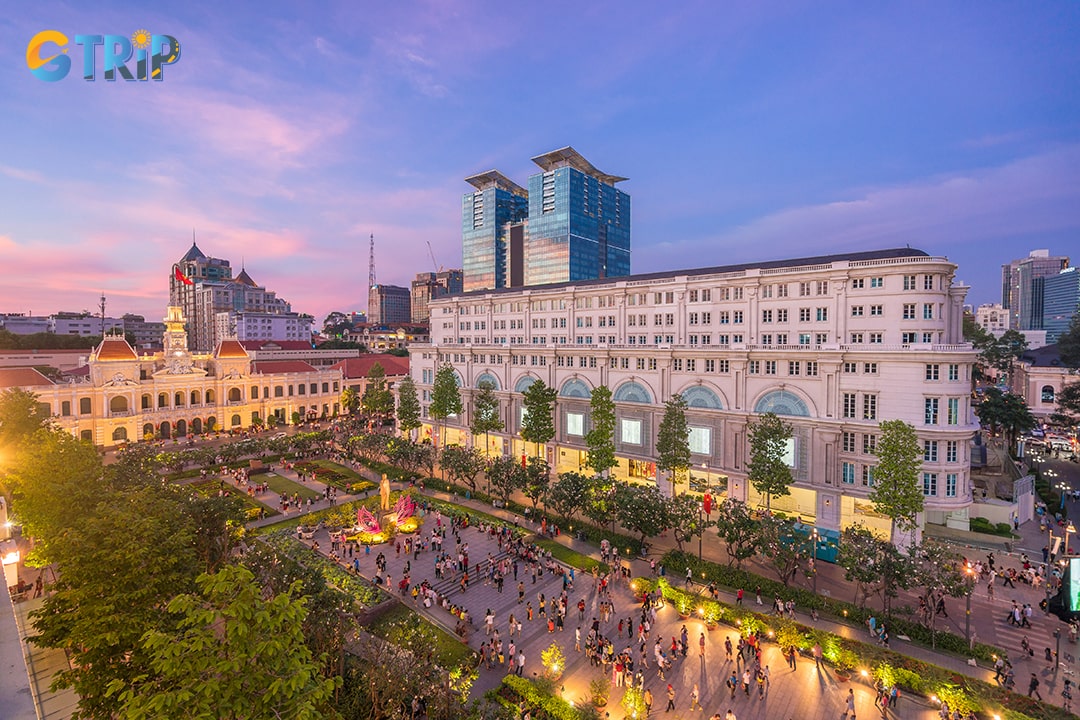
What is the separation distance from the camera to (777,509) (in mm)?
49094

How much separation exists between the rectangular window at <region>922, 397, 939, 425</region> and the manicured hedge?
58.8ft

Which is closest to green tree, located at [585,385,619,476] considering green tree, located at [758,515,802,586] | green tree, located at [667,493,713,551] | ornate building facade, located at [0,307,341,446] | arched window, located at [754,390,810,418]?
green tree, located at [667,493,713,551]

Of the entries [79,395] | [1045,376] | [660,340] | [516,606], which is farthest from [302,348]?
[1045,376]

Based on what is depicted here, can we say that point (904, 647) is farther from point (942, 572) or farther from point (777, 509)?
point (777, 509)

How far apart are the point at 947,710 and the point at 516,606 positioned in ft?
77.0

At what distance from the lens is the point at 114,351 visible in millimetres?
80188

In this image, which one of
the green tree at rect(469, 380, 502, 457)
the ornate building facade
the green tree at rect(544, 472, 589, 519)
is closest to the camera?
the green tree at rect(544, 472, 589, 519)

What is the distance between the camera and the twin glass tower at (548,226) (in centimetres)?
14805

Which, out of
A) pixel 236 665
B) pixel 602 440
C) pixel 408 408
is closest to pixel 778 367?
pixel 602 440

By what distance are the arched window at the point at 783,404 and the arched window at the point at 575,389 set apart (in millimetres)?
20626

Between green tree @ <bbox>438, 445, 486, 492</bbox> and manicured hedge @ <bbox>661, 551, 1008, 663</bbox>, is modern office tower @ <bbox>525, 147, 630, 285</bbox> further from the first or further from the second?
manicured hedge @ <bbox>661, 551, 1008, 663</bbox>

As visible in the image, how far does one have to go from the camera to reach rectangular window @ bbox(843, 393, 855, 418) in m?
45.7

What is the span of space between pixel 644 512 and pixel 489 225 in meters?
144

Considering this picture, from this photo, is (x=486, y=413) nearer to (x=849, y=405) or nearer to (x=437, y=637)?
(x=437, y=637)
